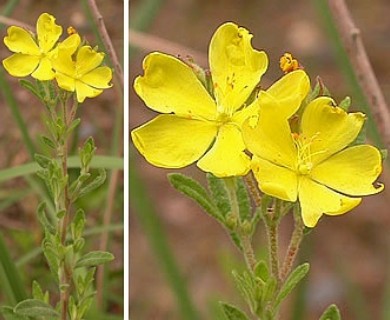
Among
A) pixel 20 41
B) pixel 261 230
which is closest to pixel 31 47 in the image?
pixel 20 41

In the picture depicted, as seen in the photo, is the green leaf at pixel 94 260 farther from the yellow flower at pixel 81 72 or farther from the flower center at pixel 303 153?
the flower center at pixel 303 153

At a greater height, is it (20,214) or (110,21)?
(110,21)

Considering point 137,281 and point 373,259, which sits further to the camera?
point 373,259

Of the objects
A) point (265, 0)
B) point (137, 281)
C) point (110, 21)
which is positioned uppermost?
point (265, 0)

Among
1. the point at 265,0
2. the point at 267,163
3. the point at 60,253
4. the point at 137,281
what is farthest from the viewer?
the point at 265,0

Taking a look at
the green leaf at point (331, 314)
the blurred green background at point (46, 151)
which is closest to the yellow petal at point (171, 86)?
→ the green leaf at point (331, 314)

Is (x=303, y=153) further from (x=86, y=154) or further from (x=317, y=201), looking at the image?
(x=86, y=154)

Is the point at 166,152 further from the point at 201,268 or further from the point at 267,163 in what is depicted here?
the point at 201,268

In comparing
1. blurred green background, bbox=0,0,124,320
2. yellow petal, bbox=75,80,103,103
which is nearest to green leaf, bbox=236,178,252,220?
yellow petal, bbox=75,80,103,103

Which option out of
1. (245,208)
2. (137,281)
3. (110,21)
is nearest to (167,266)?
(245,208)

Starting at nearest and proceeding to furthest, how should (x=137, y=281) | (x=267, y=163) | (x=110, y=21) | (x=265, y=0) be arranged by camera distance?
(x=267, y=163), (x=110, y=21), (x=137, y=281), (x=265, y=0)
